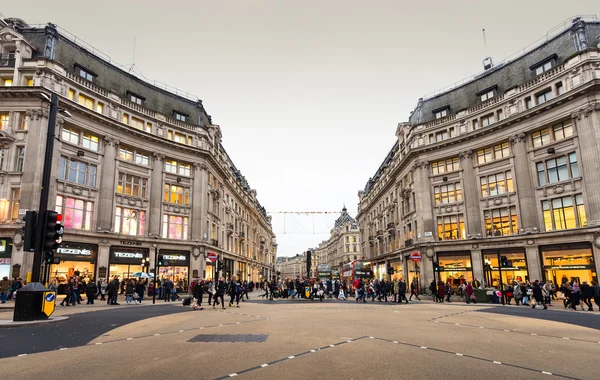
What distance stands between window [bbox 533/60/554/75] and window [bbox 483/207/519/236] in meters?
13.0

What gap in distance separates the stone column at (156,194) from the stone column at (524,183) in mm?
35193

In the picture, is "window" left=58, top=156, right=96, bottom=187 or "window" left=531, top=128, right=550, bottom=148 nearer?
"window" left=58, top=156, right=96, bottom=187

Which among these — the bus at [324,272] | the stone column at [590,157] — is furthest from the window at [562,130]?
the bus at [324,272]

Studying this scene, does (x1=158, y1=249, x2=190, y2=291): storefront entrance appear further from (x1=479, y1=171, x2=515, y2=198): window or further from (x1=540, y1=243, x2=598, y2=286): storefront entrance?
(x1=540, y1=243, x2=598, y2=286): storefront entrance

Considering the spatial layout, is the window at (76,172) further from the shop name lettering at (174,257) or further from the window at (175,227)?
the shop name lettering at (174,257)

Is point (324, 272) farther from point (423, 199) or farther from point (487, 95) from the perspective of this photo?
point (487, 95)

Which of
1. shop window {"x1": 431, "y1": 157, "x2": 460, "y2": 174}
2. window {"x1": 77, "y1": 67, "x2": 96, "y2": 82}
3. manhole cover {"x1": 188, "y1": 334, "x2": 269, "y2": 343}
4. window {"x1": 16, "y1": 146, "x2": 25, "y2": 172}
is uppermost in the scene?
window {"x1": 77, "y1": 67, "x2": 96, "y2": 82}

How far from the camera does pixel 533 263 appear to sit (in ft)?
106

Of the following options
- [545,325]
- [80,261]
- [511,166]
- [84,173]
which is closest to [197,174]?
[84,173]

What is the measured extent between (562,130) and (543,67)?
21.8 ft

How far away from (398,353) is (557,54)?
118ft

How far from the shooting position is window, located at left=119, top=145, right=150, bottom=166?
36.4 meters

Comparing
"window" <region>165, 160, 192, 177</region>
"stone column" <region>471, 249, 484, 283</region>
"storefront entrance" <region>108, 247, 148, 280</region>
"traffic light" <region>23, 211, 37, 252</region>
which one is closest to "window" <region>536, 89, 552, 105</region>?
"stone column" <region>471, 249, 484, 283</region>

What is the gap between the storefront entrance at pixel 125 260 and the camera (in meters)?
33.5
